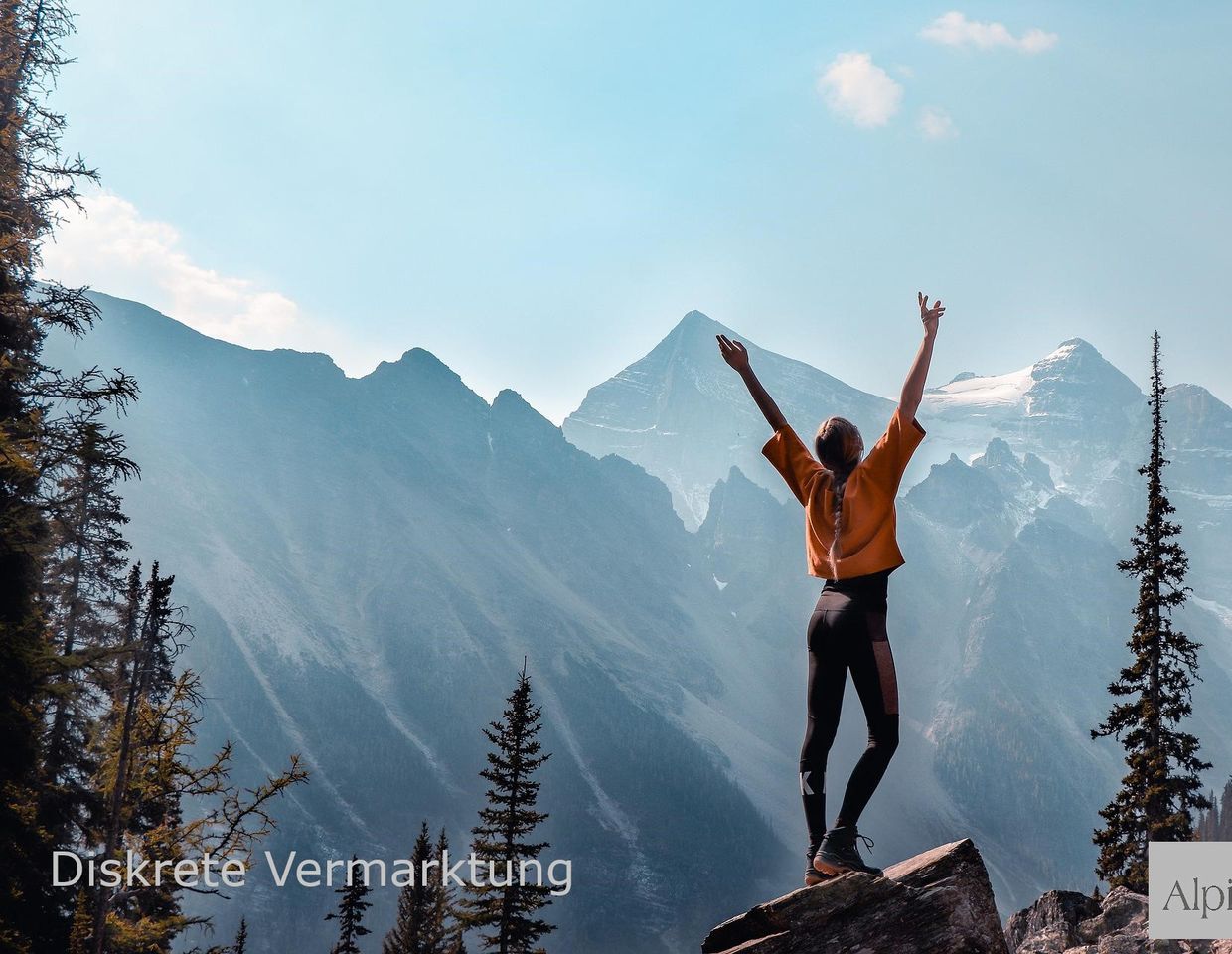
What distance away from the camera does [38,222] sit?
618 inches

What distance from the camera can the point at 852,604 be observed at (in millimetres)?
8164

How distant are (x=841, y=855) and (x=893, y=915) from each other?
25.0 inches

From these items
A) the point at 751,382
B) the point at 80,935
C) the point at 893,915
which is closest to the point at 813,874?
the point at 893,915

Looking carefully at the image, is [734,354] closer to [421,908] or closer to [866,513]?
[866,513]

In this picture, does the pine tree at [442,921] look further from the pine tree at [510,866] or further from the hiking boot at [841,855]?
the hiking boot at [841,855]

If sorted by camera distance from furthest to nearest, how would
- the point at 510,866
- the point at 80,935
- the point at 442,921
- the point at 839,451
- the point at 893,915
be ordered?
the point at 442,921, the point at 510,866, the point at 80,935, the point at 839,451, the point at 893,915

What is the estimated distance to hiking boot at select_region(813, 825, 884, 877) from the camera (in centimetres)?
804

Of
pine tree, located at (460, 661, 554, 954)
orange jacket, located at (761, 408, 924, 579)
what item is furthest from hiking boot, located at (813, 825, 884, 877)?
pine tree, located at (460, 661, 554, 954)

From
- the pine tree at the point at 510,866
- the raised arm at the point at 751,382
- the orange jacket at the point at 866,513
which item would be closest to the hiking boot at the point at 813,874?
the orange jacket at the point at 866,513

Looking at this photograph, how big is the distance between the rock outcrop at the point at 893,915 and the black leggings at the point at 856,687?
53 centimetres

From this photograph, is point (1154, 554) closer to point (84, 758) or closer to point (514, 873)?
point (514, 873)

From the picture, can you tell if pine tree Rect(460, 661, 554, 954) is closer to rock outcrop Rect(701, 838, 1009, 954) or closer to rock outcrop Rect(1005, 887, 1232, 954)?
rock outcrop Rect(1005, 887, 1232, 954)

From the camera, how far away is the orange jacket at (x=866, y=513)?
8227 millimetres

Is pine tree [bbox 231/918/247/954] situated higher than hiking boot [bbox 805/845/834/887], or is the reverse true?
pine tree [bbox 231/918/247/954]
